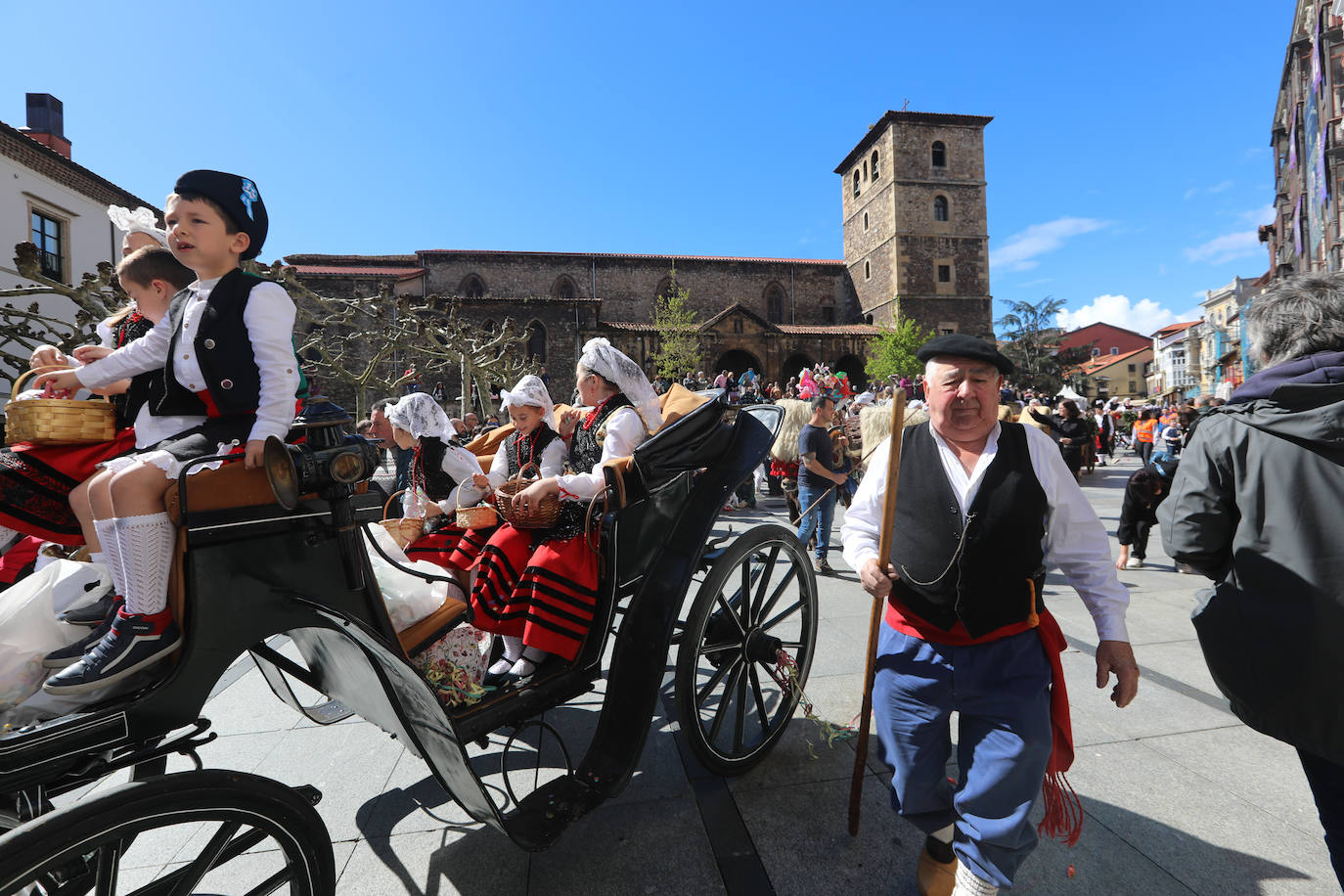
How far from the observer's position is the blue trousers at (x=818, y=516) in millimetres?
6316

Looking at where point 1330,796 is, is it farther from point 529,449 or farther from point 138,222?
point 138,222

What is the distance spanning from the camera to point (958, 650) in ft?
5.85

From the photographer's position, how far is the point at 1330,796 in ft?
5.21

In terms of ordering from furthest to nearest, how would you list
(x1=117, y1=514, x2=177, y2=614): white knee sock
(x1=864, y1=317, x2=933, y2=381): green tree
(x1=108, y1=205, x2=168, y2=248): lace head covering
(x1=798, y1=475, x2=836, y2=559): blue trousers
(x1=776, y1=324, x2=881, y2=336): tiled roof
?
(x1=776, y1=324, x2=881, y2=336): tiled roof, (x1=864, y1=317, x2=933, y2=381): green tree, (x1=798, y1=475, x2=836, y2=559): blue trousers, (x1=108, y1=205, x2=168, y2=248): lace head covering, (x1=117, y1=514, x2=177, y2=614): white knee sock

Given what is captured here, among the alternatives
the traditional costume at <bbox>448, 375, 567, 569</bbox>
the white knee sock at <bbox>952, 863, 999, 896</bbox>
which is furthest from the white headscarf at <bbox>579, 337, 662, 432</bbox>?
the white knee sock at <bbox>952, 863, 999, 896</bbox>

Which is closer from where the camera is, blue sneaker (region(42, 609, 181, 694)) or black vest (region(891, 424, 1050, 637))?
blue sneaker (region(42, 609, 181, 694))

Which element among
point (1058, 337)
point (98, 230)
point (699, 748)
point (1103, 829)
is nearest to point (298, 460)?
point (699, 748)

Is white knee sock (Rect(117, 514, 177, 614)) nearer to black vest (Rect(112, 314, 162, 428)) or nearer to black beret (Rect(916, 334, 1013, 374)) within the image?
black vest (Rect(112, 314, 162, 428))

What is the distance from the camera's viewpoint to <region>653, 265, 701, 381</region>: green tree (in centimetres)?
3309

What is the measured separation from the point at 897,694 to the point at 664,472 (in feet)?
3.80

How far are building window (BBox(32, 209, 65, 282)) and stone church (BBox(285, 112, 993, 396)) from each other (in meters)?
14.1

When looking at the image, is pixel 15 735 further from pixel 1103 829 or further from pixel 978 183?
pixel 978 183

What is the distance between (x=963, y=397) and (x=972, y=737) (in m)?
0.96

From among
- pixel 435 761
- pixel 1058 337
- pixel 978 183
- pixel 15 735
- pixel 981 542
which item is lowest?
pixel 435 761
